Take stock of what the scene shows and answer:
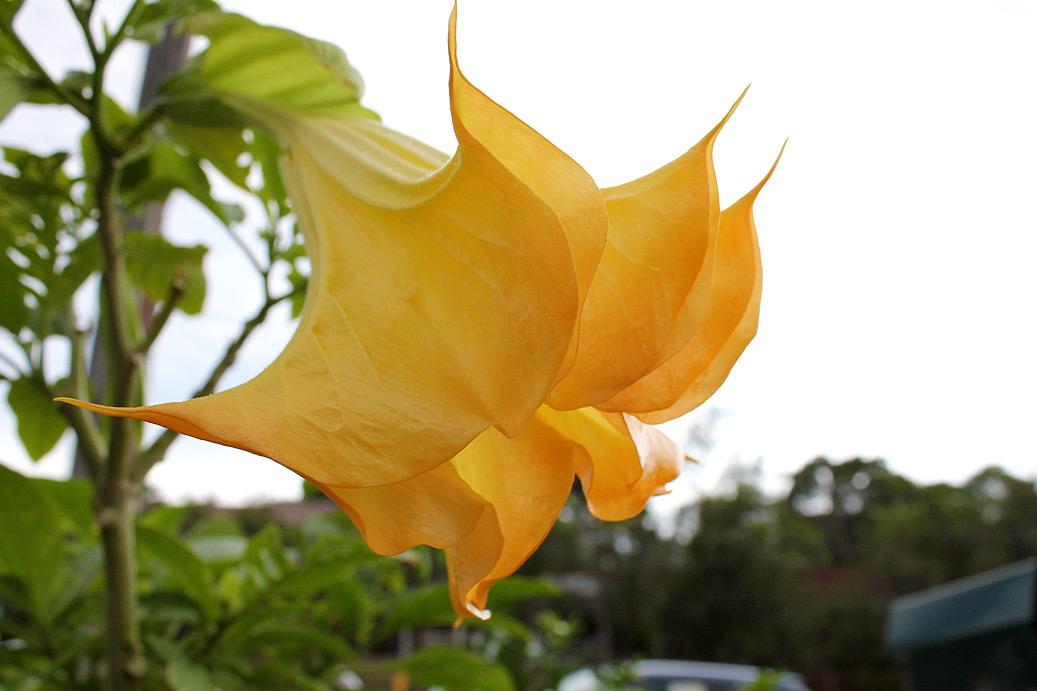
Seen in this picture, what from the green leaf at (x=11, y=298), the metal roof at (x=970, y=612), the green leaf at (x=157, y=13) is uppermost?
the metal roof at (x=970, y=612)

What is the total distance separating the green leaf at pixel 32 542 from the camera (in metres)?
0.38

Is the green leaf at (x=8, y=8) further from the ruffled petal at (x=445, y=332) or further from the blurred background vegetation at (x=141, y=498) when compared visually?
the ruffled petal at (x=445, y=332)

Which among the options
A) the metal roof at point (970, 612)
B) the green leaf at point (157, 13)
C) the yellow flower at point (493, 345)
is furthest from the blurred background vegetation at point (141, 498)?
the metal roof at point (970, 612)

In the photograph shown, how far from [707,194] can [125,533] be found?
0.28 m

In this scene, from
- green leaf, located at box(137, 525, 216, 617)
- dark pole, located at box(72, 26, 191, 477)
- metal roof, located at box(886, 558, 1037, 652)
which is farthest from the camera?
metal roof, located at box(886, 558, 1037, 652)

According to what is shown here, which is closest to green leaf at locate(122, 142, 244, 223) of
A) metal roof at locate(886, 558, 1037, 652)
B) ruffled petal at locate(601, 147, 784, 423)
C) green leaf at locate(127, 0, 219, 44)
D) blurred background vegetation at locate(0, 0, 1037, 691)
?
blurred background vegetation at locate(0, 0, 1037, 691)

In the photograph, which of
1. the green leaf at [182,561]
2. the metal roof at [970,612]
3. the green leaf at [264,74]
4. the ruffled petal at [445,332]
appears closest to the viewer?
the ruffled petal at [445,332]

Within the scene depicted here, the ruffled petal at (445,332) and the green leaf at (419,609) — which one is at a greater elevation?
the green leaf at (419,609)

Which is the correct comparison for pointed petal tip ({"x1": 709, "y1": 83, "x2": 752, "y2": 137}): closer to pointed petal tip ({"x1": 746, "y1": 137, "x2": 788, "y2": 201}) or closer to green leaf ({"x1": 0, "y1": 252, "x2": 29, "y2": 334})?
pointed petal tip ({"x1": 746, "y1": 137, "x2": 788, "y2": 201})

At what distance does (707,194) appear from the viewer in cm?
19

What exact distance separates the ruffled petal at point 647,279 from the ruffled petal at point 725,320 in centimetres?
2

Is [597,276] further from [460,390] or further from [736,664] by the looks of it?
[736,664]

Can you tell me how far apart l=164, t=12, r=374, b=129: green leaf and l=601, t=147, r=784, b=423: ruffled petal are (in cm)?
14

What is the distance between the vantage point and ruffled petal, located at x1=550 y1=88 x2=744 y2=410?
18 centimetres
